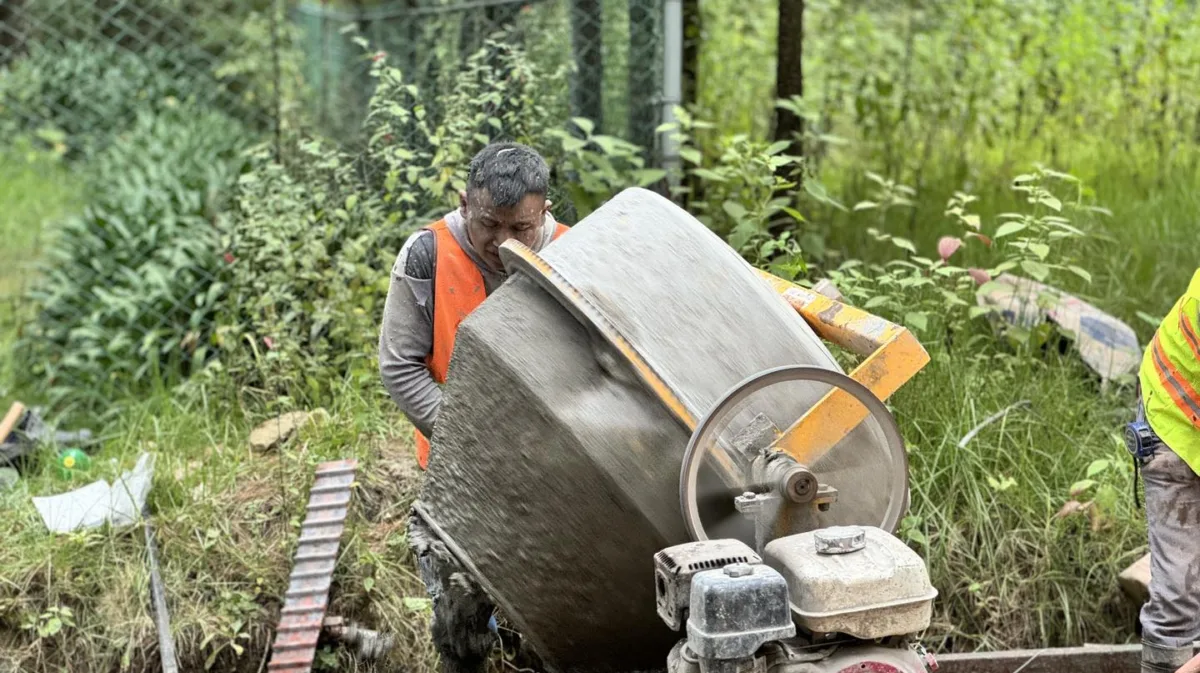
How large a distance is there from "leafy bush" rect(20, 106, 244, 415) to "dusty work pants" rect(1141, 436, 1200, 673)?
3.98 meters

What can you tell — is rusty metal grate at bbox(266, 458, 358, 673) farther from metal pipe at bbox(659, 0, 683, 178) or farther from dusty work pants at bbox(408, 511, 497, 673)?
metal pipe at bbox(659, 0, 683, 178)

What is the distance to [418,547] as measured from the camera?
304cm

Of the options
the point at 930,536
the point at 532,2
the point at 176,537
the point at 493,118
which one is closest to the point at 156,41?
the point at 532,2

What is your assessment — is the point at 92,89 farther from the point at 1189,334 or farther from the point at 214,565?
the point at 1189,334

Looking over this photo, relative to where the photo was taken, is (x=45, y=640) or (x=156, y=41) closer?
(x=45, y=640)

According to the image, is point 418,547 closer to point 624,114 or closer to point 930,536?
point 930,536

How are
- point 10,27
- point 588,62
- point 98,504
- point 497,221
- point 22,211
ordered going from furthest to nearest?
1. point 10,27
2. point 22,211
3. point 588,62
4. point 98,504
5. point 497,221

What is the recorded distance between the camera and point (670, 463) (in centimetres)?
264

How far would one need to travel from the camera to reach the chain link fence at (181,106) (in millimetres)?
6195

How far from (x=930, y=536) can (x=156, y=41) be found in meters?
11.1

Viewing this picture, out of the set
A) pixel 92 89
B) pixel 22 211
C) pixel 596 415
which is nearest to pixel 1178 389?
pixel 596 415

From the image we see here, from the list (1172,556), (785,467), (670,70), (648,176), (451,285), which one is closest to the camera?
(785,467)

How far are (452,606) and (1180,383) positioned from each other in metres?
1.95

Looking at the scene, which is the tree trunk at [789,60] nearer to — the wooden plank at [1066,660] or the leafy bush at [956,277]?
the leafy bush at [956,277]
